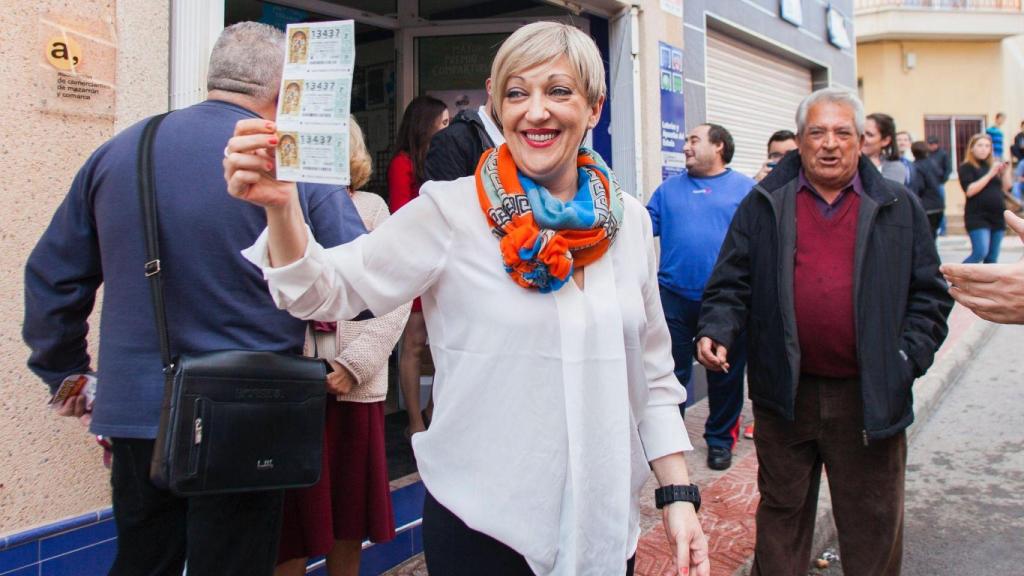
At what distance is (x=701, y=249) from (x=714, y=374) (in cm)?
79

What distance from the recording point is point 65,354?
2.35 metres

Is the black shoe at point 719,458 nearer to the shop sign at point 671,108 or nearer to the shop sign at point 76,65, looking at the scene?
the shop sign at point 671,108

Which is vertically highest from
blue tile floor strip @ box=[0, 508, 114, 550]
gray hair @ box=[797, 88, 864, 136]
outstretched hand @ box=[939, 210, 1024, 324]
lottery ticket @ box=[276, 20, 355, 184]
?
gray hair @ box=[797, 88, 864, 136]

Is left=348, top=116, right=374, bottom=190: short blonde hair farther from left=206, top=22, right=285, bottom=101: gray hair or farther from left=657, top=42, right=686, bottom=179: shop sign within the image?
left=657, top=42, right=686, bottom=179: shop sign

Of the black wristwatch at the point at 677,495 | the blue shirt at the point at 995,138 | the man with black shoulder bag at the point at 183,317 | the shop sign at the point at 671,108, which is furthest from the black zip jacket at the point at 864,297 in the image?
the blue shirt at the point at 995,138

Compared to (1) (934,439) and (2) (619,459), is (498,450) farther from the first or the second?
(1) (934,439)

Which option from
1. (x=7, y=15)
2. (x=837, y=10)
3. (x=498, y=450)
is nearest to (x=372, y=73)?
(x=7, y=15)

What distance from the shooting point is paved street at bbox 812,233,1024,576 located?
13.6 feet

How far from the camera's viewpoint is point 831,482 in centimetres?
323

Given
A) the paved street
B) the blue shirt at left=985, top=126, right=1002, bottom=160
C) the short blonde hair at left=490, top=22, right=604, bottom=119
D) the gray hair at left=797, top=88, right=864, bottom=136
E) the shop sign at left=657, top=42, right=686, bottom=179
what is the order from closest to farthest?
1. the short blonde hair at left=490, top=22, right=604, bottom=119
2. the gray hair at left=797, top=88, right=864, bottom=136
3. the paved street
4. the shop sign at left=657, top=42, right=686, bottom=179
5. the blue shirt at left=985, top=126, right=1002, bottom=160

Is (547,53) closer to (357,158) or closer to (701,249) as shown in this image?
(357,158)

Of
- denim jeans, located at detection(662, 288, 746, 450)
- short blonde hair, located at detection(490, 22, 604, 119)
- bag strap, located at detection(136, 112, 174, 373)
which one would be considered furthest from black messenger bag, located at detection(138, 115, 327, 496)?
denim jeans, located at detection(662, 288, 746, 450)

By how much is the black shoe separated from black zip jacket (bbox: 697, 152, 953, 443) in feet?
5.89

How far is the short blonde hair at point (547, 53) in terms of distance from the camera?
1.92 metres
